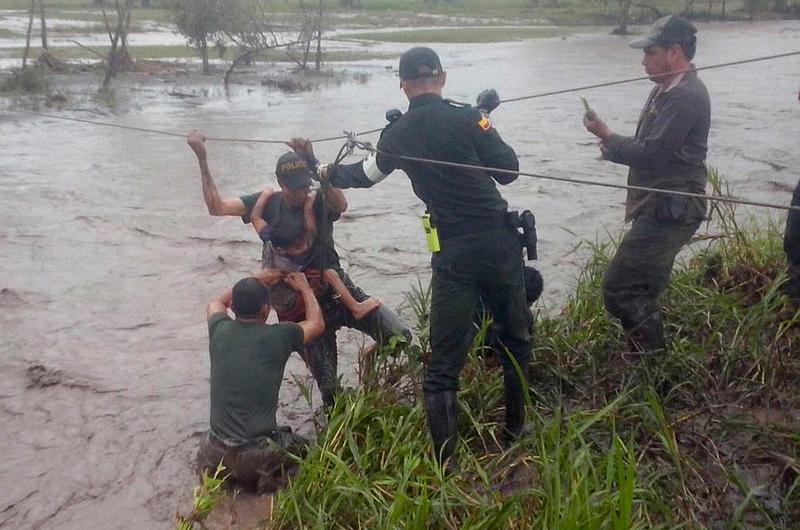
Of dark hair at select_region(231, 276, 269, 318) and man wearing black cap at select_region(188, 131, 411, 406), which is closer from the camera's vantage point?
dark hair at select_region(231, 276, 269, 318)

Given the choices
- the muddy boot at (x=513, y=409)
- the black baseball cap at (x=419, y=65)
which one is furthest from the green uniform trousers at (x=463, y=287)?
the black baseball cap at (x=419, y=65)

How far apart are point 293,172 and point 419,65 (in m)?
1.20

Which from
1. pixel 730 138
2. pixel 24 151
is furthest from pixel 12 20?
pixel 730 138

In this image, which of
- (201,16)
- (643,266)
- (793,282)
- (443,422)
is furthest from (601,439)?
(201,16)

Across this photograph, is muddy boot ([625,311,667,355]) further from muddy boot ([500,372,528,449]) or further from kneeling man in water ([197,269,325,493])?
kneeling man in water ([197,269,325,493])

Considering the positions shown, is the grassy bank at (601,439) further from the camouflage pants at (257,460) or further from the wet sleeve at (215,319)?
the wet sleeve at (215,319)

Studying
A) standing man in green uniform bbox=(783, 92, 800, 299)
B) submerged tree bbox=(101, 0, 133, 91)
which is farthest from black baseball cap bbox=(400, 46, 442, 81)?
submerged tree bbox=(101, 0, 133, 91)

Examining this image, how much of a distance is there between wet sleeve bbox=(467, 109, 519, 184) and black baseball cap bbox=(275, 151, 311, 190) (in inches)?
47.0

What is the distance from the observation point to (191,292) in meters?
7.64

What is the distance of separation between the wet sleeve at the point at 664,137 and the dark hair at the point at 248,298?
6.23 feet

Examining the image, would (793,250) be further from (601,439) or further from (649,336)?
(601,439)

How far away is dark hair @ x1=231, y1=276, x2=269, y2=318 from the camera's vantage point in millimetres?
4418

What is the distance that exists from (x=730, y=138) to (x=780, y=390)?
10.2 metres

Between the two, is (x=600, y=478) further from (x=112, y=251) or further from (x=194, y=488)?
(x=112, y=251)
